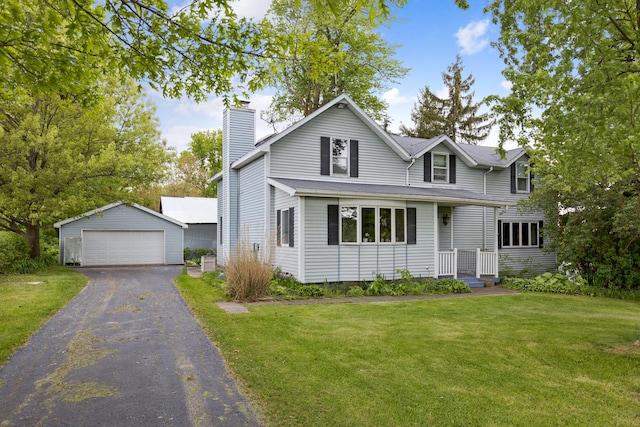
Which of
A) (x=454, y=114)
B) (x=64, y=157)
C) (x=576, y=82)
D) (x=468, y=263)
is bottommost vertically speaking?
(x=468, y=263)

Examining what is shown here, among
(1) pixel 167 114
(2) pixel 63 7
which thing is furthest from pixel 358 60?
(2) pixel 63 7

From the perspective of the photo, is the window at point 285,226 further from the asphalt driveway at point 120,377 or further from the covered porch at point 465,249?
the asphalt driveway at point 120,377

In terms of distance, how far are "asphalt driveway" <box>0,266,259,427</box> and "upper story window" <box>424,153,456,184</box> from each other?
39.4ft

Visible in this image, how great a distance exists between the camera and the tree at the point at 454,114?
39844 mm

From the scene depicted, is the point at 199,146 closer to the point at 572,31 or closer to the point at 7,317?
the point at 7,317

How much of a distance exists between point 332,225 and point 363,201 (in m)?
1.29

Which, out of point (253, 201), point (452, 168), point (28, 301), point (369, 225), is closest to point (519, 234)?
point (452, 168)

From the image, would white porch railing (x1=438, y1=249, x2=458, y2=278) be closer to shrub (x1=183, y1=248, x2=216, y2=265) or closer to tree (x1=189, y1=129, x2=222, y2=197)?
shrub (x1=183, y1=248, x2=216, y2=265)

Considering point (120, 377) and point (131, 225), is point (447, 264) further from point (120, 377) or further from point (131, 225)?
point (131, 225)

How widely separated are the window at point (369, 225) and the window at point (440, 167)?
4.22 meters

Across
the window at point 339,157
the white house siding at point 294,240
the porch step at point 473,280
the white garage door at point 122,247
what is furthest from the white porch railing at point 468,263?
the white garage door at point 122,247

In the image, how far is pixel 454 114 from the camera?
1578 inches

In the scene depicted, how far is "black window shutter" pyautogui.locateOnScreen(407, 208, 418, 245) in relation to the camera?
15000mm

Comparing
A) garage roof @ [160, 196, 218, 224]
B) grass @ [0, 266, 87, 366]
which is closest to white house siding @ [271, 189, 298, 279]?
grass @ [0, 266, 87, 366]
